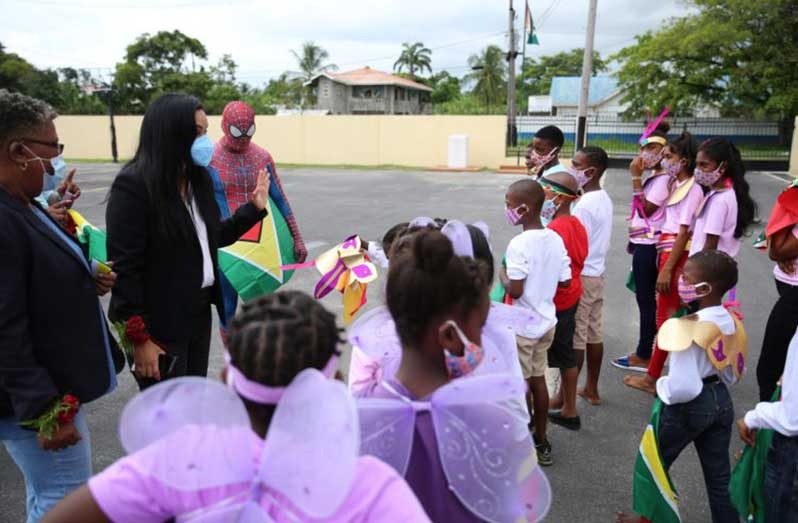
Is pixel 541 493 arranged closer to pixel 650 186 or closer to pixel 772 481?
pixel 772 481

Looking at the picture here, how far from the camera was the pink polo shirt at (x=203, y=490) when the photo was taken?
1050 millimetres

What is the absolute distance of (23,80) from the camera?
120 ft

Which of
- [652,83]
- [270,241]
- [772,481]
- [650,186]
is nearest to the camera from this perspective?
[772,481]

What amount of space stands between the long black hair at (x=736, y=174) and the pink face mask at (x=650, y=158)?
0.70 m

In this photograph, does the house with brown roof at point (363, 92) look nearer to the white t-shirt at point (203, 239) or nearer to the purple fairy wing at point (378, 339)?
the white t-shirt at point (203, 239)

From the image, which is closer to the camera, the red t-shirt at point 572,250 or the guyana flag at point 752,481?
the guyana flag at point 752,481

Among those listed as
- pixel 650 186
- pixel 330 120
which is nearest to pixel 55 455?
pixel 650 186

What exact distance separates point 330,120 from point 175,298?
26337 millimetres

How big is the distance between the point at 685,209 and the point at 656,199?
430mm

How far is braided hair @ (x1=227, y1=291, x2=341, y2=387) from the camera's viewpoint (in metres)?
1.11

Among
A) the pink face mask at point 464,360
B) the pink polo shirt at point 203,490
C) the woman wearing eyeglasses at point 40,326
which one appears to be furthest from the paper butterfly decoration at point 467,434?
the woman wearing eyeglasses at point 40,326

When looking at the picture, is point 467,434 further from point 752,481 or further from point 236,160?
point 236,160

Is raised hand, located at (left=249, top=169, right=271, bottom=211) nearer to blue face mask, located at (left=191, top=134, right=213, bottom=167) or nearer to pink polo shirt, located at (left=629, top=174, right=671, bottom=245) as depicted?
blue face mask, located at (left=191, top=134, right=213, bottom=167)

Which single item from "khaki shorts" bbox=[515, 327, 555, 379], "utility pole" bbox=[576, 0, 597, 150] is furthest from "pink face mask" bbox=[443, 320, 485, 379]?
"utility pole" bbox=[576, 0, 597, 150]
